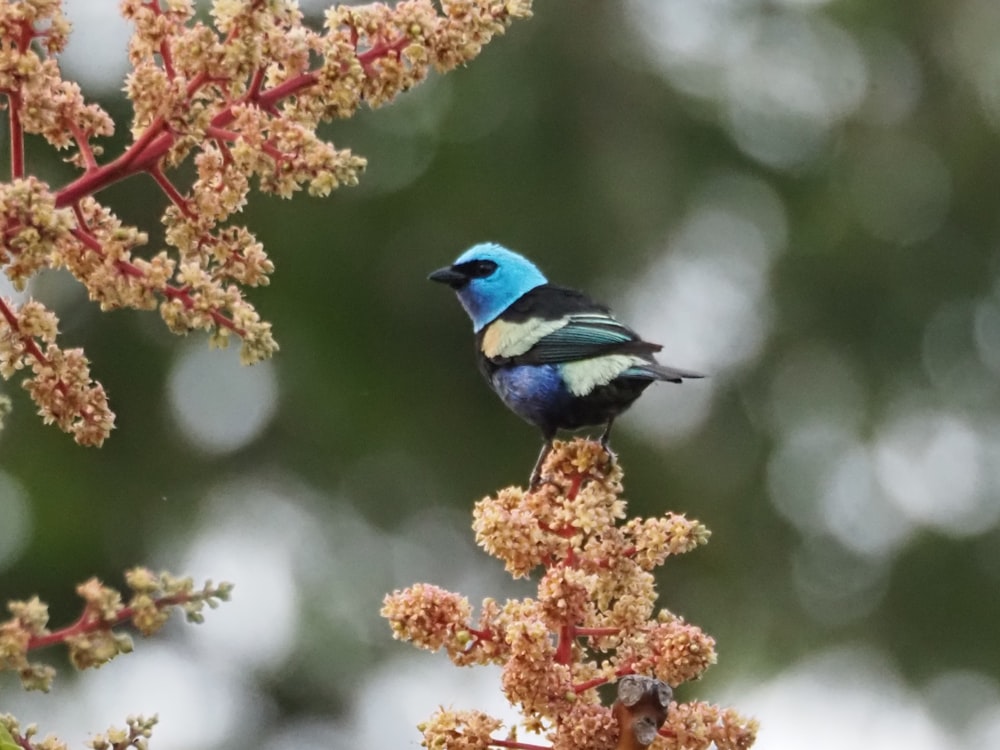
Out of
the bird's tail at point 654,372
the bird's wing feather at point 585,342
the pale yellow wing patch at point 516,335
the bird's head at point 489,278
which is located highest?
the bird's head at point 489,278

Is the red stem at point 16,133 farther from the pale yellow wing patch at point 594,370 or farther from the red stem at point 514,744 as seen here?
the pale yellow wing patch at point 594,370

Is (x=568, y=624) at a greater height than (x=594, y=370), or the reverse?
(x=594, y=370)

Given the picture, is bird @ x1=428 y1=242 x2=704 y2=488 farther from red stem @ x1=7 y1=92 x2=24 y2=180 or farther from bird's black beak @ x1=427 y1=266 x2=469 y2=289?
red stem @ x1=7 y1=92 x2=24 y2=180

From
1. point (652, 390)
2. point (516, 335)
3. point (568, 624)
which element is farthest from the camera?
point (652, 390)

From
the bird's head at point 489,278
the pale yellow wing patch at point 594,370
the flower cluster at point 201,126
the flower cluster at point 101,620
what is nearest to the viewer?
the flower cluster at point 101,620

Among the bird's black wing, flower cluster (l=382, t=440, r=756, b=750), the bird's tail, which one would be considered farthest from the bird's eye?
flower cluster (l=382, t=440, r=756, b=750)

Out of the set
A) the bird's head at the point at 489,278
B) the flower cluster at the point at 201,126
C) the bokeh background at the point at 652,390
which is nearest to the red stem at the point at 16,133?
the flower cluster at the point at 201,126

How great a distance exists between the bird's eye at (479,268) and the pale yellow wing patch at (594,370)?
60cm

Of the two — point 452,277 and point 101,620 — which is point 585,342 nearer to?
point 452,277

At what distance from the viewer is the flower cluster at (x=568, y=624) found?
2162 mm

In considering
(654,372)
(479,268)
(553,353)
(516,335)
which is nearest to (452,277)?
(479,268)

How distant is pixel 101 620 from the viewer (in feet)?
5.44

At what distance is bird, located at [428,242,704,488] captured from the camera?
13.0 feet

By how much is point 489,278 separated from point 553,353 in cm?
53
